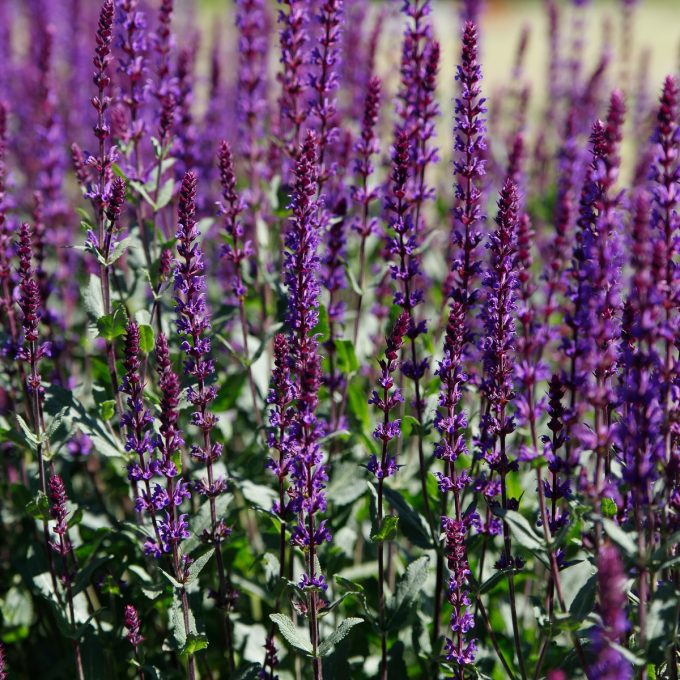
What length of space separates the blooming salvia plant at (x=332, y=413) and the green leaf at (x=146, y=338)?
2cm

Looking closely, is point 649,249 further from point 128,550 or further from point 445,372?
point 128,550

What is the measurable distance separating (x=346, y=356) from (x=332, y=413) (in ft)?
1.46

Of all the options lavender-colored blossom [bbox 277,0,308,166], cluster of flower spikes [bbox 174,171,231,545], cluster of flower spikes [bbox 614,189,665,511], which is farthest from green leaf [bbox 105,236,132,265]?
cluster of flower spikes [bbox 614,189,665,511]

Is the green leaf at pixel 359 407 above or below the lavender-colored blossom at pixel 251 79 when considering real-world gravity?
below

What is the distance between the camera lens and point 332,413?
5496 mm

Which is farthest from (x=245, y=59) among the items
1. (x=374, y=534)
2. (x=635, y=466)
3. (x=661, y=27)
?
(x=661, y=27)

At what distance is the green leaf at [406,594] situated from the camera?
14.5 feet

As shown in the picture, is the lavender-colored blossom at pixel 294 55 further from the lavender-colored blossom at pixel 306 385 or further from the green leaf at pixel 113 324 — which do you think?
the green leaf at pixel 113 324

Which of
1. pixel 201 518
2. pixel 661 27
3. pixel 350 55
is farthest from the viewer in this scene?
pixel 661 27

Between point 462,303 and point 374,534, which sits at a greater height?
point 462,303

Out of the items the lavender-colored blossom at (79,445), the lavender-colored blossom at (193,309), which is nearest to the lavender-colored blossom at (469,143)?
the lavender-colored blossom at (193,309)

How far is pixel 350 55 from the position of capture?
810 cm

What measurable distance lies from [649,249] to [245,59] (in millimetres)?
4023

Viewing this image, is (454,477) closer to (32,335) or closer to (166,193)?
(32,335)
